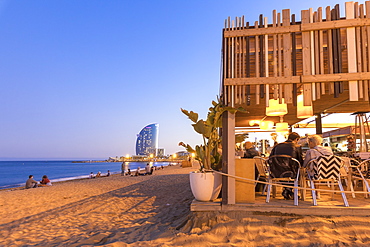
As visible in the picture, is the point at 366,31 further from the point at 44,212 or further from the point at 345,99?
the point at 44,212

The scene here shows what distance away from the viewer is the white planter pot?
3887 mm

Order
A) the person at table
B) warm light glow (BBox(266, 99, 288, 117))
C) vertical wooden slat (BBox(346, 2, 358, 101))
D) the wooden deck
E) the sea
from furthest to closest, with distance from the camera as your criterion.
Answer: the sea < warm light glow (BBox(266, 99, 288, 117)) < the person at table < vertical wooden slat (BBox(346, 2, 358, 101)) < the wooden deck

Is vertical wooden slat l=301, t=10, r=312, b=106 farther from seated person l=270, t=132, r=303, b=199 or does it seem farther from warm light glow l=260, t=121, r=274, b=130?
warm light glow l=260, t=121, r=274, b=130

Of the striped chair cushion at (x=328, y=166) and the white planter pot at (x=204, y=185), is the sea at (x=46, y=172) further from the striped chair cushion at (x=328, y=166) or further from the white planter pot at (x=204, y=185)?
the striped chair cushion at (x=328, y=166)

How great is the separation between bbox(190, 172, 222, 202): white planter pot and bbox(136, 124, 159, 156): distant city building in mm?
149382

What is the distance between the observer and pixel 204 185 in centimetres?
388

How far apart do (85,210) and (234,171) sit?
11.1ft

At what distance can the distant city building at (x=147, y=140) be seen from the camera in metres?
160

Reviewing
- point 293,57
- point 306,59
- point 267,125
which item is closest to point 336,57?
point 306,59

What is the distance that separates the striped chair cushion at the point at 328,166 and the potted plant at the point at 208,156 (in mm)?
1334

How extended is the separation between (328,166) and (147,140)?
165807 mm

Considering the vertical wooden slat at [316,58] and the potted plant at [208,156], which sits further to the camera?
the potted plant at [208,156]

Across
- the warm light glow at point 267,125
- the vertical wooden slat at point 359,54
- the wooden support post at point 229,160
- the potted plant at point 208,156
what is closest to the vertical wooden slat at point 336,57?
the vertical wooden slat at point 359,54

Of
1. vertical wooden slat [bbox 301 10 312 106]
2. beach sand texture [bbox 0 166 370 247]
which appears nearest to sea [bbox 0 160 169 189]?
beach sand texture [bbox 0 166 370 247]
